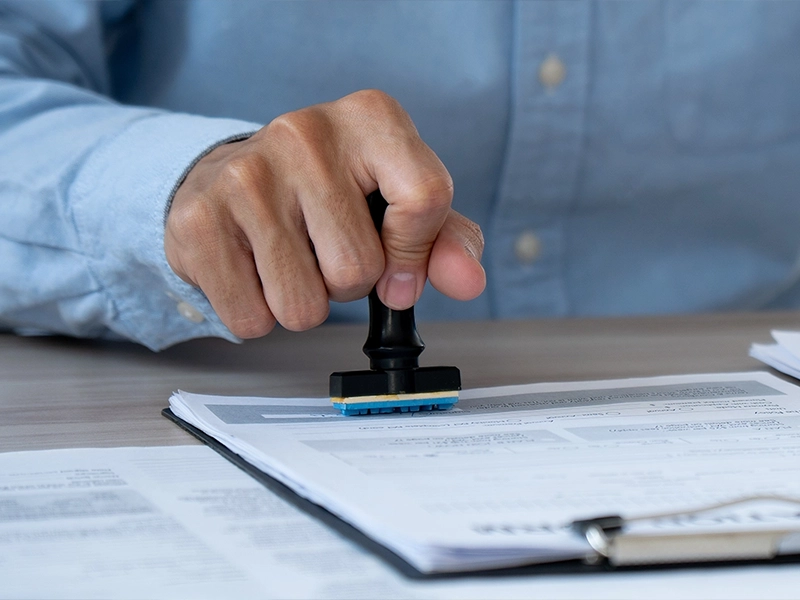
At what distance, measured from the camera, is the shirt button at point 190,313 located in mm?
647

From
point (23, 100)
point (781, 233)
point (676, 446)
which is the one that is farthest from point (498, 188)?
point (676, 446)

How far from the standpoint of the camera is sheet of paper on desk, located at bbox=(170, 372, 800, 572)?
277mm

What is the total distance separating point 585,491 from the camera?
1.04 ft

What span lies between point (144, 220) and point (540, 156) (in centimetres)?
51

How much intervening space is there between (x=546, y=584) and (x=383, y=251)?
249 millimetres

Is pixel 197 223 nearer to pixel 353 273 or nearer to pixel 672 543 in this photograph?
pixel 353 273

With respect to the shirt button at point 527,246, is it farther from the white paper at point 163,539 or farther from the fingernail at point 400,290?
the white paper at point 163,539

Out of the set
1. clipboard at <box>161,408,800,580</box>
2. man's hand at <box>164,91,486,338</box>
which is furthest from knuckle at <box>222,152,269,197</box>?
clipboard at <box>161,408,800,580</box>

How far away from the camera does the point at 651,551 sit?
27cm

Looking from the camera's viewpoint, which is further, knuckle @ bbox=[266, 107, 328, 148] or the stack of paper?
the stack of paper

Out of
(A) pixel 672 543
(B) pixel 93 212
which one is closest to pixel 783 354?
(A) pixel 672 543

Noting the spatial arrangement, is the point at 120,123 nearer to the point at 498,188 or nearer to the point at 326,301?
the point at 326,301

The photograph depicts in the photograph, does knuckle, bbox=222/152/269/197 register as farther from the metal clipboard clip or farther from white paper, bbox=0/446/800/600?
the metal clipboard clip

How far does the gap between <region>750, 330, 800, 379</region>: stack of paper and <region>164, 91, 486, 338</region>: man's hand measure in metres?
0.24
